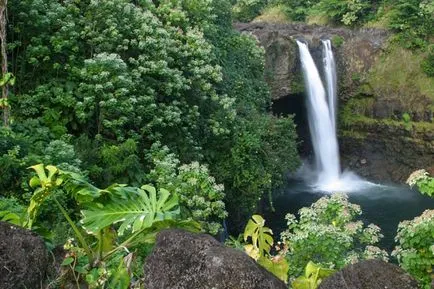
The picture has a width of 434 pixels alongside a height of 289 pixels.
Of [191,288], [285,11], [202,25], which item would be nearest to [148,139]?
[202,25]

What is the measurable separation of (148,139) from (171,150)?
496mm

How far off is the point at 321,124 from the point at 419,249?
15.4m

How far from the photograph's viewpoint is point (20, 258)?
2756 millimetres

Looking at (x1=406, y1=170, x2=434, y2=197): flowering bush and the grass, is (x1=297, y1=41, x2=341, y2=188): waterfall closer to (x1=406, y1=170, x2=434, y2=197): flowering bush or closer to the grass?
the grass

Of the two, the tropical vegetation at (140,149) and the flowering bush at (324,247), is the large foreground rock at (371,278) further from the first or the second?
the flowering bush at (324,247)

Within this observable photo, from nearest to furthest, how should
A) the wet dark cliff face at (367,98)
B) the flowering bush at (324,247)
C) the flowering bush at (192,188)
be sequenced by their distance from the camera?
the flowering bush at (324,247) < the flowering bush at (192,188) < the wet dark cliff face at (367,98)

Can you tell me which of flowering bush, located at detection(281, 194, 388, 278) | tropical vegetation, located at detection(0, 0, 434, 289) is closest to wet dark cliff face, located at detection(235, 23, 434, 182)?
tropical vegetation, located at detection(0, 0, 434, 289)

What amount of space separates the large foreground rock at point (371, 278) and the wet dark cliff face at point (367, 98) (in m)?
14.8

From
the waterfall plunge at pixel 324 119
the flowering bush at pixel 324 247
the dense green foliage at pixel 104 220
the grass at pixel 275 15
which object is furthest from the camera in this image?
the grass at pixel 275 15

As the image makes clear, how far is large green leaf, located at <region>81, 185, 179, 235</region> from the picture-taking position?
3090 millimetres

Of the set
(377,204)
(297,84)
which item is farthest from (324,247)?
(297,84)

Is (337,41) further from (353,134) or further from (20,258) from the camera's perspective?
(20,258)

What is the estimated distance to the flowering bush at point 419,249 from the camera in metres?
3.92

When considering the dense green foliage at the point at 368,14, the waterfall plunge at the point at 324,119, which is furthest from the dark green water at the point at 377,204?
the dense green foliage at the point at 368,14
